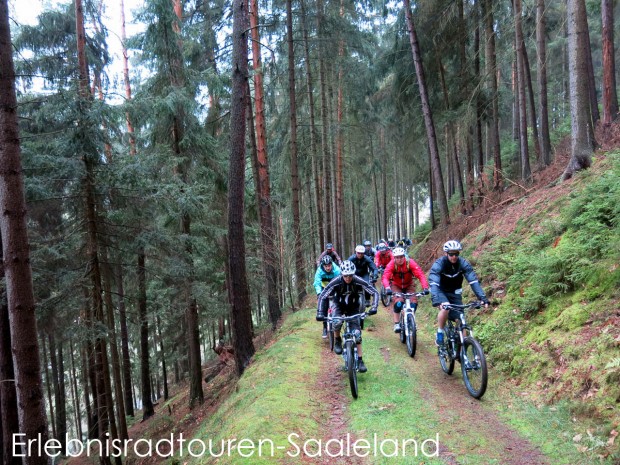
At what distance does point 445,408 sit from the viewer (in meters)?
5.88

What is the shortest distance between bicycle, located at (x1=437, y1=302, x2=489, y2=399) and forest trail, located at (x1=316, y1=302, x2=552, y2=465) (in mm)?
192

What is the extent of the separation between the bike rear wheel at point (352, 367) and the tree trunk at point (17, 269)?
4520 millimetres

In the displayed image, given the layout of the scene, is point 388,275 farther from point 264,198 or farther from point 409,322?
point 264,198

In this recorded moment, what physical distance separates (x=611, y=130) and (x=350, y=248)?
79.0 feet

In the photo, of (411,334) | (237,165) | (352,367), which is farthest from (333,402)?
(237,165)

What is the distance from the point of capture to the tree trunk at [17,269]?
5766mm

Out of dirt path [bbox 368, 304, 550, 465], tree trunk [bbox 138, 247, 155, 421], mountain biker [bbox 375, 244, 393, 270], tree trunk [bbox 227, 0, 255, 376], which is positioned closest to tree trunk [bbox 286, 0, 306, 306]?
mountain biker [bbox 375, 244, 393, 270]

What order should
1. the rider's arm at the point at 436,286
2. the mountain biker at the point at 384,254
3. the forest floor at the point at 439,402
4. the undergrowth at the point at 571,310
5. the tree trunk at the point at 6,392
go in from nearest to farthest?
the forest floor at the point at 439,402 < the undergrowth at the point at 571,310 < the rider's arm at the point at 436,286 < the tree trunk at the point at 6,392 < the mountain biker at the point at 384,254

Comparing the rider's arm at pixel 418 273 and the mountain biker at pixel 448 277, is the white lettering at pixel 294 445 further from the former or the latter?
the rider's arm at pixel 418 273

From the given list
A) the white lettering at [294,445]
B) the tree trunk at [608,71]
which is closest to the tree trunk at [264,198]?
the white lettering at [294,445]

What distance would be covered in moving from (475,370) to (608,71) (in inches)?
501

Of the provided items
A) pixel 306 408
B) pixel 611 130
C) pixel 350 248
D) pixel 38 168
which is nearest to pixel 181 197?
pixel 38 168

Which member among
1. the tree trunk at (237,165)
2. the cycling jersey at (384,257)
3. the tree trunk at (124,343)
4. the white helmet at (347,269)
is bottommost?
the tree trunk at (124,343)

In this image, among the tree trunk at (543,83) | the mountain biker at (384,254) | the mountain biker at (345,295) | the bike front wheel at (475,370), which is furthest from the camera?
the tree trunk at (543,83)
